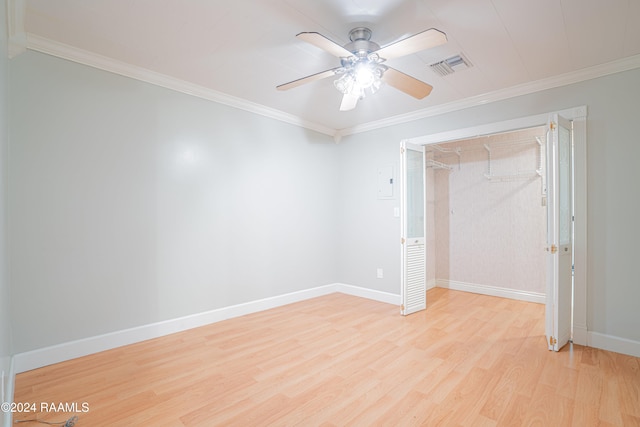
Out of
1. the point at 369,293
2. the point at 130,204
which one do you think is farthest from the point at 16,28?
the point at 369,293

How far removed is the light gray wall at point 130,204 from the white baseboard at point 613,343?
331 centimetres

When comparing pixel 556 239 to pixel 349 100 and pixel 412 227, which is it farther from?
pixel 349 100

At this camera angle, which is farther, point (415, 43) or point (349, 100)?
point (349, 100)

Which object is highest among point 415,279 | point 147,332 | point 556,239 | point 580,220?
point 580,220

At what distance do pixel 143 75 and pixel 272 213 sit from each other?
6.79 feet

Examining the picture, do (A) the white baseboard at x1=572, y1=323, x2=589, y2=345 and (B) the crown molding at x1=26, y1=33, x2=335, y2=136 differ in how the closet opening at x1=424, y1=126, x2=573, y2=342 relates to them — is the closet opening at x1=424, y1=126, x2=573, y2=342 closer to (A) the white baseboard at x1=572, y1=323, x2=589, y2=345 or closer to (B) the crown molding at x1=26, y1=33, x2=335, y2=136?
(A) the white baseboard at x1=572, y1=323, x2=589, y2=345

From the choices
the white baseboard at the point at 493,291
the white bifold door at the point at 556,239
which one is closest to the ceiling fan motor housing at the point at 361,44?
the white bifold door at the point at 556,239

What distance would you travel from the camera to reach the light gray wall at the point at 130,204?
8.00 feet

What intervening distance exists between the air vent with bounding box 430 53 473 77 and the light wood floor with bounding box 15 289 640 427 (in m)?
2.59

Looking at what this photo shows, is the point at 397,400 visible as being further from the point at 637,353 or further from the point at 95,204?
the point at 95,204

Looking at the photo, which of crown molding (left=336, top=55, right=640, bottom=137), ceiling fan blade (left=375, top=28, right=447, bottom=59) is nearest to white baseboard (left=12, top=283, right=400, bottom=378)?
crown molding (left=336, top=55, right=640, bottom=137)

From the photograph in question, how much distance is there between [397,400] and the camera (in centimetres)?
205

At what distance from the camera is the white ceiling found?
6.70 ft

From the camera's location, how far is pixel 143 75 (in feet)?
9.74
